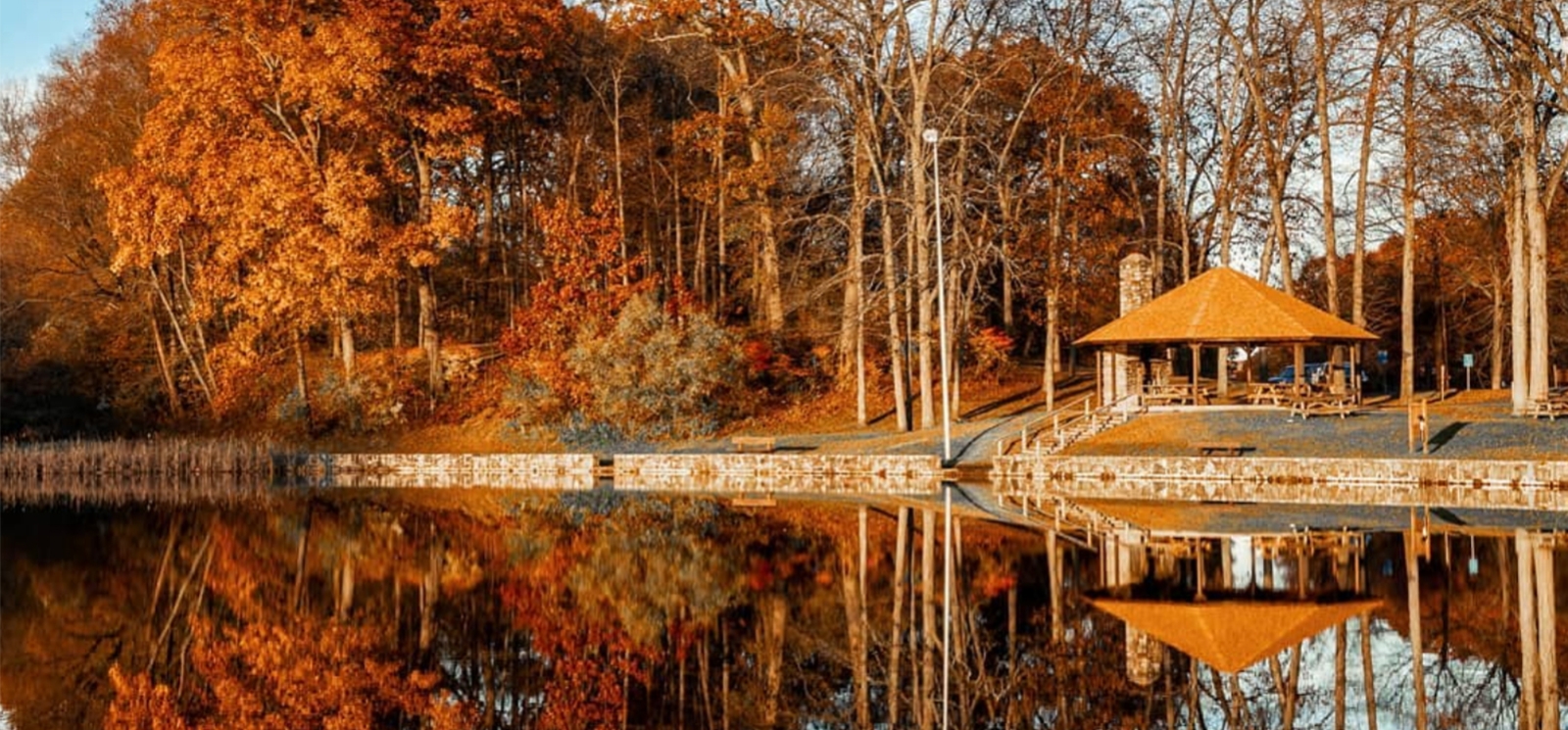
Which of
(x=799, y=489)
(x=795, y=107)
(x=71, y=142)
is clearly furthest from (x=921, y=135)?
(x=71, y=142)

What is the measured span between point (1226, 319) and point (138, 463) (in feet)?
86.0

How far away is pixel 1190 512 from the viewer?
79.6 ft

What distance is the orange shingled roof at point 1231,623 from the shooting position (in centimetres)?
1283

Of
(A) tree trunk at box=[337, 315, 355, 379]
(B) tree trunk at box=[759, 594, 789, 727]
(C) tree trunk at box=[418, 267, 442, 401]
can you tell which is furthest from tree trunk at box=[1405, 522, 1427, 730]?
(A) tree trunk at box=[337, 315, 355, 379]

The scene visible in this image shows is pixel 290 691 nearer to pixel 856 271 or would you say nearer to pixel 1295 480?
pixel 1295 480

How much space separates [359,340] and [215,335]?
16.0 ft

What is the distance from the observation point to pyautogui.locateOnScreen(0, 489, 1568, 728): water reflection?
11.2 m

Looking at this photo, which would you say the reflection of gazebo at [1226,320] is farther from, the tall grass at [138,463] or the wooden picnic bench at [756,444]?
Answer: the tall grass at [138,463]

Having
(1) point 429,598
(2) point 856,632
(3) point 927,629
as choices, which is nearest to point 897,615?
(3) point 927,629

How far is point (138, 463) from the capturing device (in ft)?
→ 125

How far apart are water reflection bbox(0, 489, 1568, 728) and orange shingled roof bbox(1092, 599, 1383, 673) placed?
39mm

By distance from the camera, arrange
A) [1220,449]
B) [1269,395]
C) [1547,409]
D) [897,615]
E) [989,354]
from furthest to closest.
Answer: [989,354] < [1269,395] < [1547,409] < [1220,449] < [897,615]

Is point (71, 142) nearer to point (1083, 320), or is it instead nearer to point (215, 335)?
point (215, 335)

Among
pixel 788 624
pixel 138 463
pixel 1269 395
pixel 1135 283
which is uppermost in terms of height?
pixel 1135 283
